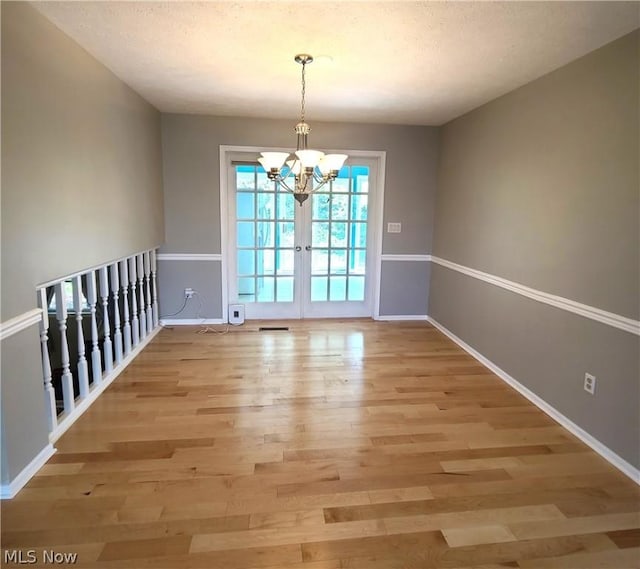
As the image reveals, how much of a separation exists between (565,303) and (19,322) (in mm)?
3117

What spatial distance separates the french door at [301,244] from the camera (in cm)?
477

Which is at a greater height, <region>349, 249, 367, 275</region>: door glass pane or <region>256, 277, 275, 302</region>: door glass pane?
<region>349, 249, 367, 275</region>: door glass pane

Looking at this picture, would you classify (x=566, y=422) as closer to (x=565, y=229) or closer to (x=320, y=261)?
(x=565, y=229)

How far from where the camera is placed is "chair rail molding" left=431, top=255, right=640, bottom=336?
222 centimetres

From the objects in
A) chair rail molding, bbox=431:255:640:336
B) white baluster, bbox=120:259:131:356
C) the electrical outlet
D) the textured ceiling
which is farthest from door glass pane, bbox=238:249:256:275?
the electrical outlet

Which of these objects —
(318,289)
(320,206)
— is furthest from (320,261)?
(320,206)

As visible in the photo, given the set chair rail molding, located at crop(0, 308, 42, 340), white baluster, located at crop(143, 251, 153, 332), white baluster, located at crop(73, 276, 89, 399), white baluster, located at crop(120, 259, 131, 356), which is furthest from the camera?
white baluster, located at crop(143, 251, 153, 332)

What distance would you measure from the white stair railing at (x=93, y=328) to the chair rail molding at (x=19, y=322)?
14 centimetres

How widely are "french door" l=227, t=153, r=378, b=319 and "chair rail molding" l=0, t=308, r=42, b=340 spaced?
2788mm

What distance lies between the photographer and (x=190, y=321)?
475 cm

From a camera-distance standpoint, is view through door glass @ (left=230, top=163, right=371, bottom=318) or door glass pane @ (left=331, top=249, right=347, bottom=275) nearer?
view through door glass @ (left=230, top=163, right=371, bottom=318)

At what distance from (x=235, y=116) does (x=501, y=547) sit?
428 cm

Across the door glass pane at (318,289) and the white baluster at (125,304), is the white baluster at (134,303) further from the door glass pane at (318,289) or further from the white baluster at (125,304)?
the door glass pane at (318,289)

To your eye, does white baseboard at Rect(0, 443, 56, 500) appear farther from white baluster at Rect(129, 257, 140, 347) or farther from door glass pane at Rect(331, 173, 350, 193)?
door glass pane at Rect(331, 173, 350, 193)
